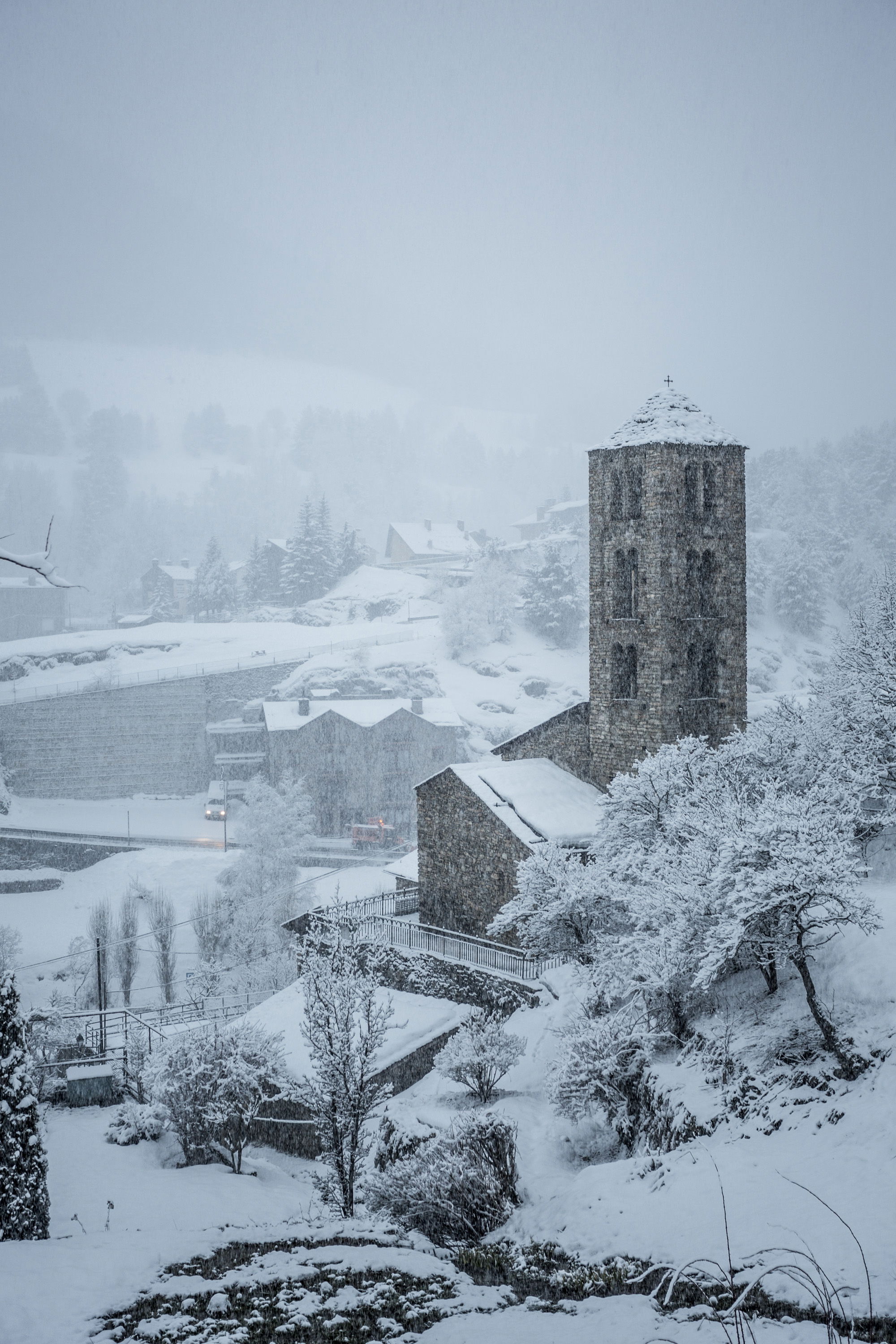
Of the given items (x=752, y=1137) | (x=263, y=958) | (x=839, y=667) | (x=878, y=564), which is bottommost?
(x=263, y=958)

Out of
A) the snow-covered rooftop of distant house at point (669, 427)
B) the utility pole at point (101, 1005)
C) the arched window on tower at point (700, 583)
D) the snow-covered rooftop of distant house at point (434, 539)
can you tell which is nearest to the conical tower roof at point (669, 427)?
the snow-covered rooftop of distant house at point (669, 427)

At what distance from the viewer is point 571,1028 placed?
15.3 meters

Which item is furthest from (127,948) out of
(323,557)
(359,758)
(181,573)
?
(181,573)

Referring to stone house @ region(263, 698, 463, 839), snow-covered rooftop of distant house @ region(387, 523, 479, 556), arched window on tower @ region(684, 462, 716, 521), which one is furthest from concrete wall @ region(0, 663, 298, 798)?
arched window on tower @ region(684, 462, 716, 521)

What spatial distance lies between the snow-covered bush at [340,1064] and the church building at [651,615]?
912 cm

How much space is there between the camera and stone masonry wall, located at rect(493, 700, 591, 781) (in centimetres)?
2631

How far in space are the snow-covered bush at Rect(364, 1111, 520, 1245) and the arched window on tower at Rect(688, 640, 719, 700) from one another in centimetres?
1473

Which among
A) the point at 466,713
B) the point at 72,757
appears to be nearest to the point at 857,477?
the point at 466,713

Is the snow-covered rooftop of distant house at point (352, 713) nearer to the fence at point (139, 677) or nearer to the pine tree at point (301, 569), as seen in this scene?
the fence at point (139, 677)

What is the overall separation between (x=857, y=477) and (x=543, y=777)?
104441 mm

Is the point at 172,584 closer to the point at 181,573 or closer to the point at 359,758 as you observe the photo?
the point at 181,573

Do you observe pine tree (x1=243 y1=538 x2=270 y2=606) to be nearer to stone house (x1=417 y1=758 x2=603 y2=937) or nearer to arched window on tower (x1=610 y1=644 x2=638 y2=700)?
stone house (x1=417 y1=758 x2=603 y2=937)

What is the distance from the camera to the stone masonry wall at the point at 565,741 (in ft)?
86.3

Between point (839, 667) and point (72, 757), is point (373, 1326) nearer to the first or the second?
point (839, 667)
